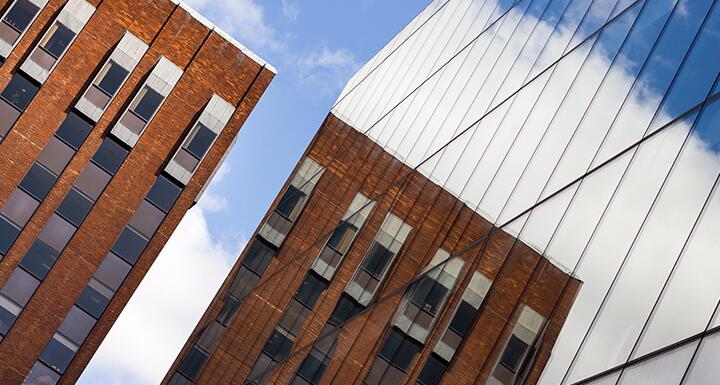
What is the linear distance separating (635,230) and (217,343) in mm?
32950

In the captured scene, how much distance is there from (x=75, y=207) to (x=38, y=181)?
234 cm

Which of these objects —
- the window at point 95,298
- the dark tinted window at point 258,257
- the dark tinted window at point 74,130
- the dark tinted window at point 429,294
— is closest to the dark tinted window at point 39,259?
the window at point 95,298

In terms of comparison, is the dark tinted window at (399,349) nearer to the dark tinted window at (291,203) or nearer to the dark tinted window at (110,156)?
the dark tinted window at (291,203)

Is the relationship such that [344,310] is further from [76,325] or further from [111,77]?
[111,77]

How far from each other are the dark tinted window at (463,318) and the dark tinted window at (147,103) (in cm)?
3411

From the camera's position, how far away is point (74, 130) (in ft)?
180

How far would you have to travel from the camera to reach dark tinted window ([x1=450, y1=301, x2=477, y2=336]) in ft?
85.1

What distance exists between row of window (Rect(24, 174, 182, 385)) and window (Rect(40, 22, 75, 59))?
8864 mm

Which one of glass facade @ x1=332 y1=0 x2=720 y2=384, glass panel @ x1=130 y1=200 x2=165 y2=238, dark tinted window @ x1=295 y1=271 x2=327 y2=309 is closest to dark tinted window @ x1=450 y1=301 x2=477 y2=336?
glass facade @ x1=332 y1=0 x2=720 y2=384

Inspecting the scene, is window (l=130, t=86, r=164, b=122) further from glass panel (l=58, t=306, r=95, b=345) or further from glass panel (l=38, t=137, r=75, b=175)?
glass panel (l=58, t=306, r=95, b=345)

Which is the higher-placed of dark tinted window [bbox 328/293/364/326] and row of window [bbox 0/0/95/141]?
row of window [bbox 0/0/95/141]

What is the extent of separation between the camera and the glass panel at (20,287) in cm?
5162

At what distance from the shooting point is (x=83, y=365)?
53.2 metres

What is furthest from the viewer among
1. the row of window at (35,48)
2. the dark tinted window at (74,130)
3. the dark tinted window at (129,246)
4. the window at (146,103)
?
the window at (146,103)
